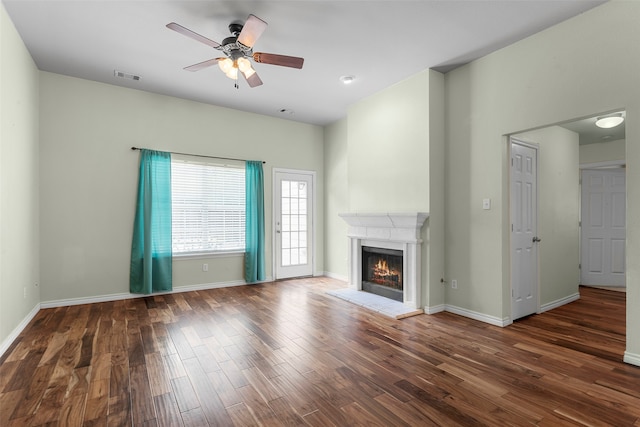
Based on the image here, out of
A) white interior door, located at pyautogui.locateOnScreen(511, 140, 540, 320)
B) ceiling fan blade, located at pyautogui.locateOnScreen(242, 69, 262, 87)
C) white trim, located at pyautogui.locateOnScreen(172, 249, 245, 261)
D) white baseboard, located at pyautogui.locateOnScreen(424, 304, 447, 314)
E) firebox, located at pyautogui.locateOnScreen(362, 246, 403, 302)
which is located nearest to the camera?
ceiling fan blade, located at pyautogui.locateOnScreen(242, 69, 262, 87)

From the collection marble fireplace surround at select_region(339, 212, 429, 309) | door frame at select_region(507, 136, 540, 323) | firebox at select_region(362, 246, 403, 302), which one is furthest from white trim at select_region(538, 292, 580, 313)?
firebox at select_region(362, 246, 403, 302)

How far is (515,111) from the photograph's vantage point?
3.48 meters

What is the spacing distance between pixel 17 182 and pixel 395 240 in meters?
4.36

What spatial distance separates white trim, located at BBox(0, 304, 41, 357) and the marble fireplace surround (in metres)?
4.07

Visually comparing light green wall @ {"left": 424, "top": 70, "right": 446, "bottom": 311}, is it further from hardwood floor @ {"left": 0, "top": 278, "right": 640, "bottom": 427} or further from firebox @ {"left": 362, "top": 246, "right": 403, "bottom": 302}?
firebox @ {"left": 362, "top": 246, "right": 403, "bottom": 302}

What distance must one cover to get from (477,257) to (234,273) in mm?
3832

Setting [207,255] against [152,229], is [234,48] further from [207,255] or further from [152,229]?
[207,255]

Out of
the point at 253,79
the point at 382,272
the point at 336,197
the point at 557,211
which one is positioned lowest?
the point at 382,272

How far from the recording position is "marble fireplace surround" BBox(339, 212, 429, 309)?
415 cm

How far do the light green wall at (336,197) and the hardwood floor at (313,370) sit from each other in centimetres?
215

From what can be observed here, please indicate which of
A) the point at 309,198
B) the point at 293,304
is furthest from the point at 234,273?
the point at 309,198

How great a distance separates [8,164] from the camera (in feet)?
10.2

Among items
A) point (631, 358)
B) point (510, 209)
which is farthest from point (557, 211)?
point (631, 358)

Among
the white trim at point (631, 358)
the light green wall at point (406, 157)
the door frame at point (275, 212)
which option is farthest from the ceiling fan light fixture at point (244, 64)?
the white trim at point (631, 358)
